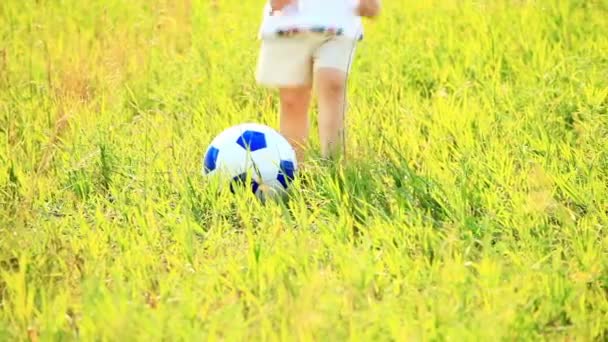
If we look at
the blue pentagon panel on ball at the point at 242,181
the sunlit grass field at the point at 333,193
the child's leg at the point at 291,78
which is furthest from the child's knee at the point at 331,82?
the blue pentagon panel on ball at the point at 242,181

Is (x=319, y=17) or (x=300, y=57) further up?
(x=319, y=17)

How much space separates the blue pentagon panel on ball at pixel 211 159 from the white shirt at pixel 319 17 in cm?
61

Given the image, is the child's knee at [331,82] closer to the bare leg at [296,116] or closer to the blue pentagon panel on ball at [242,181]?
the bare leg at [296,116]

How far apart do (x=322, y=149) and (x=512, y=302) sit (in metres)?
1.57

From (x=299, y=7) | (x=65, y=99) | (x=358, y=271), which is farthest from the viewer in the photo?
(x=65, y=99)

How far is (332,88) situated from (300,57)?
8.3 inches

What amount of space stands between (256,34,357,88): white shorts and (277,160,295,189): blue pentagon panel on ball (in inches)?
19.1

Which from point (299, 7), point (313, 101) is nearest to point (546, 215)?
point (299, 7)

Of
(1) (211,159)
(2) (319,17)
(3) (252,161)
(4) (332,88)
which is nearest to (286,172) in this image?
(3) (252,161)

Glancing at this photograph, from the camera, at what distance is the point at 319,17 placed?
4164 millimetres

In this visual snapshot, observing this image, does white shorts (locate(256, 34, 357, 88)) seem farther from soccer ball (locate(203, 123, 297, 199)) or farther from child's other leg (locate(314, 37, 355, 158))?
soccer ball (locate(203, 123, 297, 199))

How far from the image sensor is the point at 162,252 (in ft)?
11.5

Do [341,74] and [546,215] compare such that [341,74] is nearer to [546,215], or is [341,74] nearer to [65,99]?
[546,215]

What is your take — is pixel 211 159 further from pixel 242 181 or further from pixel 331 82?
pixel 331 82
